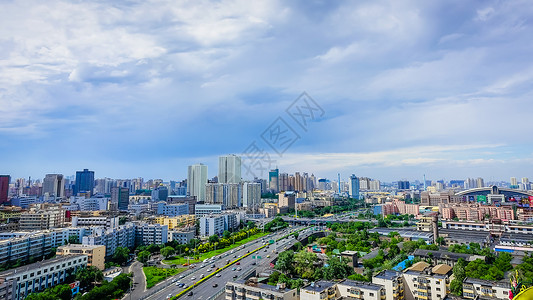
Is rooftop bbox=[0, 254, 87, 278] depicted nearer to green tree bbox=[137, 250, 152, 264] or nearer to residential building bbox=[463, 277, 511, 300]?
green tree bbox=[137, 250, 152, 264]

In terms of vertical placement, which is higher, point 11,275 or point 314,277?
point 11,275

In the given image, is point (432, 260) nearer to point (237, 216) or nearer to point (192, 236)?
point (192, 236)

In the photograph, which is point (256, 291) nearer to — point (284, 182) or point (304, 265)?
point (304, 265)

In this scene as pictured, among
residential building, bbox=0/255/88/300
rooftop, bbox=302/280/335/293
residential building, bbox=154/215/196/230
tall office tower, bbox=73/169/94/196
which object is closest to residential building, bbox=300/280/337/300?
rooftop, bbox=302/280/335/293

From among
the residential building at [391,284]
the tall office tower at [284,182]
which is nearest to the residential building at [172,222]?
the residential building at [391,284]

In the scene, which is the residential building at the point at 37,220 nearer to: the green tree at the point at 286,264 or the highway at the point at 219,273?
the highway at the point at 219,273

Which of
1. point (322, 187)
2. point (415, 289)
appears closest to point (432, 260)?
point (415, 289)

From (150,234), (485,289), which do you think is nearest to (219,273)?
(150,234)
